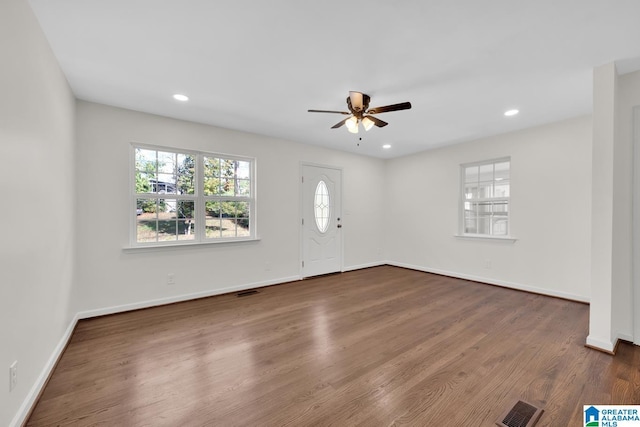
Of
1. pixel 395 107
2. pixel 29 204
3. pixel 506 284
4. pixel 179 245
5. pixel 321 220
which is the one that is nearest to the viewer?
pixel 29 204

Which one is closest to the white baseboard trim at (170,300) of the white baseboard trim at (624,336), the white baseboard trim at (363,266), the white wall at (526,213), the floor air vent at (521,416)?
the white baseboard trim at (363,266)

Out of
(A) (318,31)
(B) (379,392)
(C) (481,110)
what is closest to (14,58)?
(A) (318,31)

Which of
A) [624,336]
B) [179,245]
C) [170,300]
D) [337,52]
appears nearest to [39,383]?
[170,300]

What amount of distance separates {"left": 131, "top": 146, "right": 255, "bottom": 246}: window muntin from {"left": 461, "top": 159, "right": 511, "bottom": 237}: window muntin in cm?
396

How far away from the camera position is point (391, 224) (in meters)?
6.36

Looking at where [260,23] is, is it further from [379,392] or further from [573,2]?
[379,392]

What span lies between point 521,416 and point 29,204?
3397mm

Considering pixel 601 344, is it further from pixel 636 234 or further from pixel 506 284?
pixel 506 284

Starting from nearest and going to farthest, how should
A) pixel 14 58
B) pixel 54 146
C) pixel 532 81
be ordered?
pixel 14 58
pixel 54 146
pixel 532 81

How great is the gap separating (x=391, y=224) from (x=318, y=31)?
16.3 ft

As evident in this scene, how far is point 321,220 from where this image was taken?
5336 mm

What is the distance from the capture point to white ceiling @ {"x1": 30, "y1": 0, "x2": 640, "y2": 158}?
1775 millimetres

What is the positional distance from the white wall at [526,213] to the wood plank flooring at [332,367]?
2.09 ft

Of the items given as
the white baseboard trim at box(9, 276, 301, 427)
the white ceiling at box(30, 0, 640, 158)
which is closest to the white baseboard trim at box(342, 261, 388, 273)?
the white baseboard trim at box(9, 276, 301, 427)
